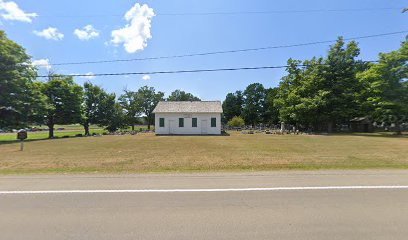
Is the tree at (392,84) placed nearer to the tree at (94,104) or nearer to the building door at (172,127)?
the building door at (172,127)

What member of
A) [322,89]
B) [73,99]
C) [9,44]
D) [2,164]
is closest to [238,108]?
[322,89]

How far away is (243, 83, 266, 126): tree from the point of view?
239 feet

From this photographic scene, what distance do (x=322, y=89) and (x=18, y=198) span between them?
38623mm

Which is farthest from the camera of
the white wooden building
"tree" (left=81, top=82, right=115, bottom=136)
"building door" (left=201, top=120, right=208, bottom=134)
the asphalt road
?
"tree" (left=81, top=82, right=115, bottom=136)

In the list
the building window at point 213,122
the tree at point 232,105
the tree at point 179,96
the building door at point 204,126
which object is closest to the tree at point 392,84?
the building window at point 213,122

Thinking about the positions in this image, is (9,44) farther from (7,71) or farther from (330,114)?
(330,114)

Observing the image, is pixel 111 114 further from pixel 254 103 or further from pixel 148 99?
pixel 254 103

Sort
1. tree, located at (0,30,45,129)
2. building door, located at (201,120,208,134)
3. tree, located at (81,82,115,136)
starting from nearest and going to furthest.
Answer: tree, located at (0,30,45,129)
building door, located at (201,120,208,134)
tree, located at (81,82,115,136)

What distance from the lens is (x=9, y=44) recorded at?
2575 cm

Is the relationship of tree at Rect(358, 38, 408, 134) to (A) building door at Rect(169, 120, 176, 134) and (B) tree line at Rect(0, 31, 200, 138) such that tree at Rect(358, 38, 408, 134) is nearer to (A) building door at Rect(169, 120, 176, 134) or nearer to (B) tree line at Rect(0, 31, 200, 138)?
(A) building door at Rect(169, 120, 176, 134)

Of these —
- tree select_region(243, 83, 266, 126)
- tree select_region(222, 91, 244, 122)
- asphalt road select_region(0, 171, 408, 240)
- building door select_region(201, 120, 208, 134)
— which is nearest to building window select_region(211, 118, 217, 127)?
building door select_region(201, 120, 208, 134)

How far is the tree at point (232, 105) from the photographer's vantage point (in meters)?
77.3

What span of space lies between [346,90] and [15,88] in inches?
1591

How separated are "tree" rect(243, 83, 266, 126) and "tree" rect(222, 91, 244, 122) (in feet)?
6.22
